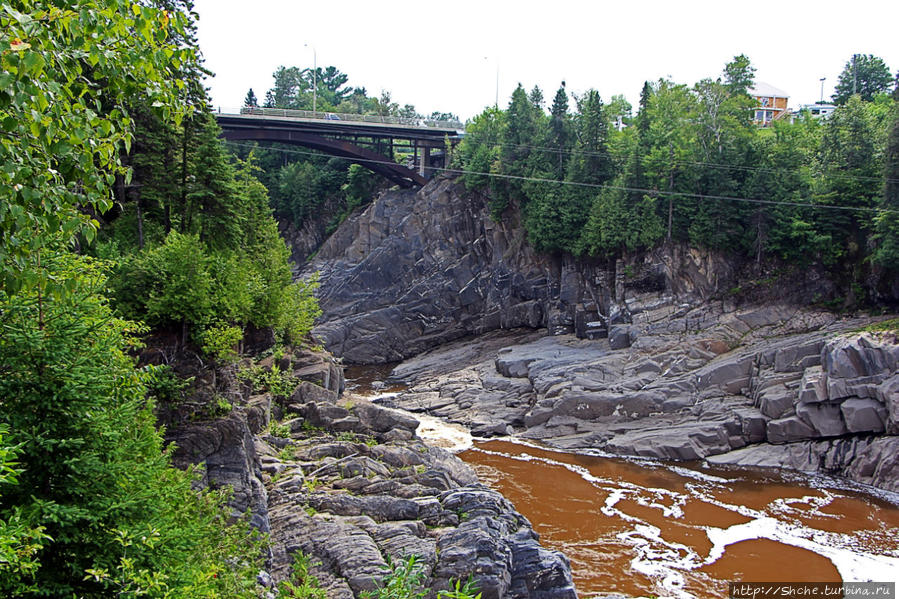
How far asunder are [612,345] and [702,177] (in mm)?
12882

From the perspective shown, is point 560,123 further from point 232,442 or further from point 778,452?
point 232,442

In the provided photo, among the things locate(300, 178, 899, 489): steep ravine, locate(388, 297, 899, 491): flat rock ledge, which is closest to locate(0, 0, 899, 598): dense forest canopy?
locate(300, 178, 899, 489): steep ravine

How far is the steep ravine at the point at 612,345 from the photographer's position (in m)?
33.5

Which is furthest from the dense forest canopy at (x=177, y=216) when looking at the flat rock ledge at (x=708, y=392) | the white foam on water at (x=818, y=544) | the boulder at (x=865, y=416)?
the white foam on water at (x=818, y=544)

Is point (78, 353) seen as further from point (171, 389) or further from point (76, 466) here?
point (171, 389)

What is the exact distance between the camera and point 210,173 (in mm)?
30031

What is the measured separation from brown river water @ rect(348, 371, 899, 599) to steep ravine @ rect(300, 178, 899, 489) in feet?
6.68

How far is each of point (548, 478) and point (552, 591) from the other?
47.6ft

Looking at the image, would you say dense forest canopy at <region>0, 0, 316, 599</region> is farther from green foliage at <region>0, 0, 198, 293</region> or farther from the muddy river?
the muddy river

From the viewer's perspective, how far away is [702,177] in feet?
155

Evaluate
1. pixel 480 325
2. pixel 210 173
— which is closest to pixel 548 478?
pixel 210 173

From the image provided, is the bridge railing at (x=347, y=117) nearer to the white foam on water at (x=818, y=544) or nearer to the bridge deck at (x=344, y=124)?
the bridge deck at (x=344, y=124)

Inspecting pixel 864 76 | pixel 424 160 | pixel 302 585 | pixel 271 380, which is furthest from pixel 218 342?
pixel 864 76

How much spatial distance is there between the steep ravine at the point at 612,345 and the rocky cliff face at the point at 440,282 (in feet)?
0.42
